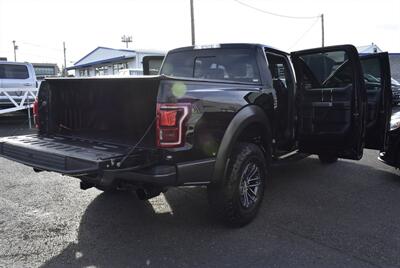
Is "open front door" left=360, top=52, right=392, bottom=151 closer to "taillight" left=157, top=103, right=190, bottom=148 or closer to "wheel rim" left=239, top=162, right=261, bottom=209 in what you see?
"wheel rim" left=239, top=162, right=261, bottom=209

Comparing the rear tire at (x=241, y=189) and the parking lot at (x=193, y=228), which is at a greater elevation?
the rear tire at (x=241, y=189)

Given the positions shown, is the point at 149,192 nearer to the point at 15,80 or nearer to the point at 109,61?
the point at 15,80

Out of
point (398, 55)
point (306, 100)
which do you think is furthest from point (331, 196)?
point (398, 55)

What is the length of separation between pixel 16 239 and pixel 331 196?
3.80 m

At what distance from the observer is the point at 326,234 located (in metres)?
3.91

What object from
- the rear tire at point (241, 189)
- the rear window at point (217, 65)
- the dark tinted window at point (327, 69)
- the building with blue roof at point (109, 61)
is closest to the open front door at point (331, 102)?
the dark tinted window at point (327, 69)

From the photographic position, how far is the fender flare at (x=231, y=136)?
144 inches

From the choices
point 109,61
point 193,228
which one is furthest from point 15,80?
point 109,61

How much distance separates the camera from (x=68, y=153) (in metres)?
3.38

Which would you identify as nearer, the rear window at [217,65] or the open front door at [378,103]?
the rear window at [217,65]

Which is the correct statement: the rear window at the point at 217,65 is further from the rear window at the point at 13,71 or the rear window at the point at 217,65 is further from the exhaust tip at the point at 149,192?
the rear window at the point at 13,71

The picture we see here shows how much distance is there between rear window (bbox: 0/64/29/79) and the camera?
13.8 metres

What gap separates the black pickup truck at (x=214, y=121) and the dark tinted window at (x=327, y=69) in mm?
15

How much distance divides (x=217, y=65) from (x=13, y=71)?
11552 millimetres
